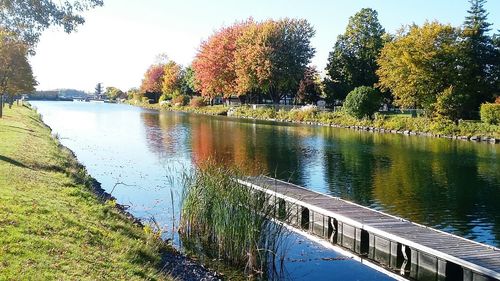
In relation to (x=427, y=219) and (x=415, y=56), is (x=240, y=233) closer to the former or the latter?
(x=427, y=219)

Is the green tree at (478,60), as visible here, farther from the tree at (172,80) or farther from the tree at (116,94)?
the tree at (116,94)

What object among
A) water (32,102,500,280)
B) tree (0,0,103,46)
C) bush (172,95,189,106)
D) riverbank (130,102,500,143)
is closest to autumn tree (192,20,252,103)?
riverbank (130,102,500,143)

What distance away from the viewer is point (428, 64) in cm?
5669

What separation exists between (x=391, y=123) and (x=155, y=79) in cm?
9003

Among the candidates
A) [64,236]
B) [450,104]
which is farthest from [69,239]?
[450,104]

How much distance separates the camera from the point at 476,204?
20.6m

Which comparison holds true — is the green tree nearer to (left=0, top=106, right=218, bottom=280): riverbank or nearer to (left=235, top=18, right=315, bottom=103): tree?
(left=235, top=18, right=315, bottom=103): tree

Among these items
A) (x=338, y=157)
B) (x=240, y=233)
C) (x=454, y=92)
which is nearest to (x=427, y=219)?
(x=240, y=233)

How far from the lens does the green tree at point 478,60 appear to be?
2244 inches

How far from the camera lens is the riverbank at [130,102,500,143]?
48.2m

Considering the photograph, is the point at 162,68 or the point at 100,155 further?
the point at 162,68

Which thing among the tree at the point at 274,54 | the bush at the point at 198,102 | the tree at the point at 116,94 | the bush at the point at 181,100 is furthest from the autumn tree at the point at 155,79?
the tree at the point at 274,54

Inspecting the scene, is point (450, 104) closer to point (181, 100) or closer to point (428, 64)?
point (428, 64)

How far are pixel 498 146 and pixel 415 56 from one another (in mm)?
17617
